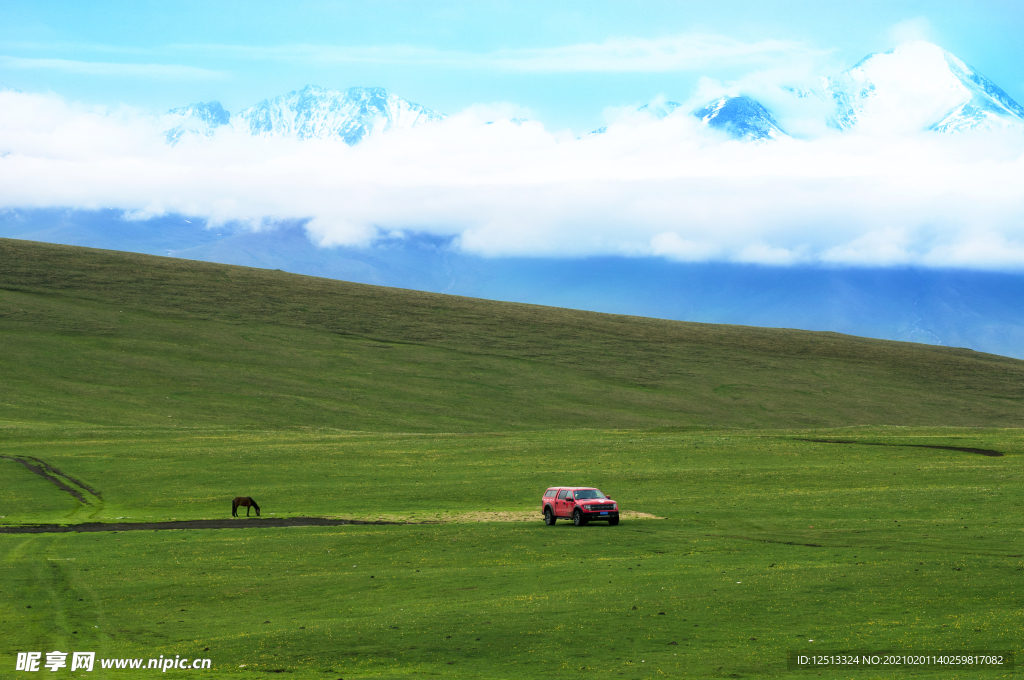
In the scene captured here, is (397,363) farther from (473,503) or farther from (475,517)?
(475,517)

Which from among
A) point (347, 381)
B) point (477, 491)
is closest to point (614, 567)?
point (477, 491)

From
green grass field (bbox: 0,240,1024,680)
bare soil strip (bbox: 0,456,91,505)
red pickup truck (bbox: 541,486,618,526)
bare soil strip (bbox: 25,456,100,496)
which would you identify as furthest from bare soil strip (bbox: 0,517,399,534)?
bare soil strip (bbox: 25,456,100,496)

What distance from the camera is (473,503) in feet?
151

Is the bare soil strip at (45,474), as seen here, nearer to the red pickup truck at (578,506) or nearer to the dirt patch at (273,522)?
the dirt patch at (273,522)

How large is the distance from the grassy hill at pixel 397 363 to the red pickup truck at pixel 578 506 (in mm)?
54841

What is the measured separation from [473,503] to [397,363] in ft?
252

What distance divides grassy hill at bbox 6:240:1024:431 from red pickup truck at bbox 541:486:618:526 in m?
54.8

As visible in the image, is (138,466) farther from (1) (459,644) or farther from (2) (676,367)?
(2) (676,367)

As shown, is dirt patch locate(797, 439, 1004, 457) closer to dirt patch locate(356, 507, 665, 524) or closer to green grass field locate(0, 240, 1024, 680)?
green grass field locate(0, 240, 1024, 680)

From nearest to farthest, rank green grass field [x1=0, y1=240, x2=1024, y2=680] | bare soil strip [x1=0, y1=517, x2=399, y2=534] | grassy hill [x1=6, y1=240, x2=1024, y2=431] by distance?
1. green grass field [x1=0, y1=240, x2=1024, y2=680]
2. bare soil strip [x1=0, y1=517, x2=399, y2=534]
3. grassy hill [x1=6, y1=240, x2=1024, y2=431]

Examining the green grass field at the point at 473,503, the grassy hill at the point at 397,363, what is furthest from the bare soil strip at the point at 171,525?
the grassy hill at the point at 397,363

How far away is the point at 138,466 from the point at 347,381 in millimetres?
54356

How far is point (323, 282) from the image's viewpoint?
531 feet

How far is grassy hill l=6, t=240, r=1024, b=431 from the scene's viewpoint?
326 feet
